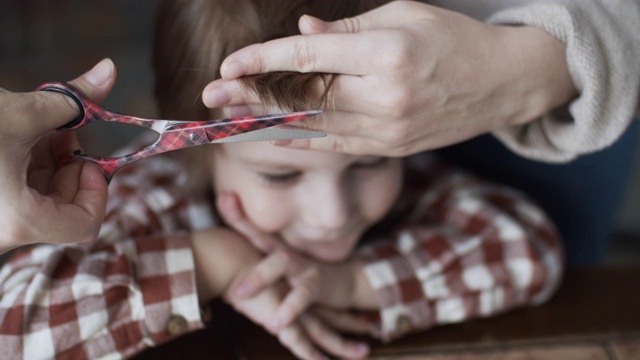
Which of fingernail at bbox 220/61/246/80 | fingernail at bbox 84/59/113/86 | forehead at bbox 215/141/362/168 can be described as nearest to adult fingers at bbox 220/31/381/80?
fingernail at bbox 220/61/246/80

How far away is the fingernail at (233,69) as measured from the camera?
24.1 inches

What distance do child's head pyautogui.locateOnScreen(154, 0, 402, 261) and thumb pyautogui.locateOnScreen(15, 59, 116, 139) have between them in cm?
19

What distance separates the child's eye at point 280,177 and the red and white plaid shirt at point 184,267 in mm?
121

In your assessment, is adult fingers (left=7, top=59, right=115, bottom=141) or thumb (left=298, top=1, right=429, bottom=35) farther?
thumb (left=298, top=1, right=429, bottom=35)

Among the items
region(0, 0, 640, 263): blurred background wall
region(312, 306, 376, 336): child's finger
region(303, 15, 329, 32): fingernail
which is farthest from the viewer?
region(0, 0, 640, 263): blurred background wall

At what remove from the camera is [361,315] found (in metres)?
0.89

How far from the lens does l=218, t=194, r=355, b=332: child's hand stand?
83 centimetres

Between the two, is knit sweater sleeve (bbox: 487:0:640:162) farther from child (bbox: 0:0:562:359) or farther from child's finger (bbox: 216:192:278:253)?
child's finger (bbox: 216:192:278:253)

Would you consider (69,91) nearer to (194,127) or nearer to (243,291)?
(194,127)

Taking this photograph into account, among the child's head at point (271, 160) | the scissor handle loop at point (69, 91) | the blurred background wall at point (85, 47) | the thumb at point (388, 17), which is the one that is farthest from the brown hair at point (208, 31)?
the blurred background wall at point (85, 47)

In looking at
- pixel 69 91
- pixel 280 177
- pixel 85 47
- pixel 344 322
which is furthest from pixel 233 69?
pixel 85 47

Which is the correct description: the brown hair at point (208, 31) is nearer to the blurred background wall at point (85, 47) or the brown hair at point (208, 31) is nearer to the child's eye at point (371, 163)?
the child's eye at point (371, 163)

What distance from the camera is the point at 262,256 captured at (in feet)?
2.96

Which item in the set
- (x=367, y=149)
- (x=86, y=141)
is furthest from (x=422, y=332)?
(x=86, y=141)
